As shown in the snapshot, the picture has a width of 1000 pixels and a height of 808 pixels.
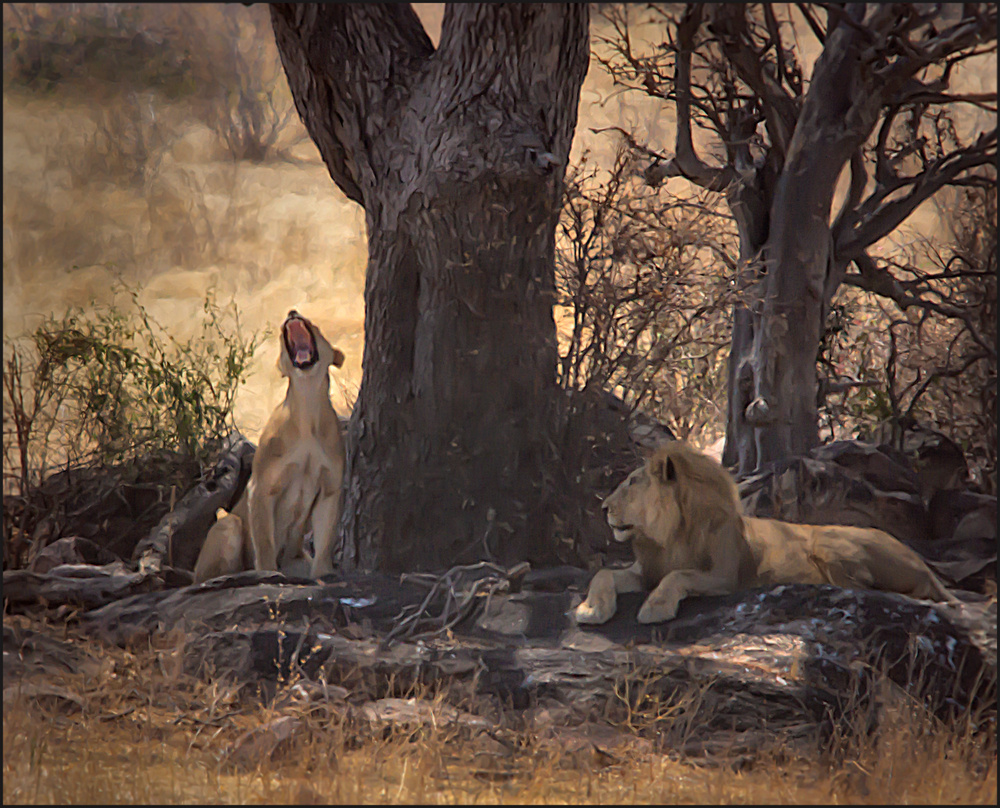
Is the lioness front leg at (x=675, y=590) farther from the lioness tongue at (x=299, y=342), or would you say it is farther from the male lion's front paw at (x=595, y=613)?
the lioness tongue at (x=299, y=342)

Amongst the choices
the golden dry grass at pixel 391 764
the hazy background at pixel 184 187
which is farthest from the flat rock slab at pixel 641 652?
the hazy background at pixel 184 187

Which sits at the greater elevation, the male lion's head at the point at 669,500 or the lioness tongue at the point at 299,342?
the lioness tongue at the point at 299,342

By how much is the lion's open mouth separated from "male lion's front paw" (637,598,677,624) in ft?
7.28

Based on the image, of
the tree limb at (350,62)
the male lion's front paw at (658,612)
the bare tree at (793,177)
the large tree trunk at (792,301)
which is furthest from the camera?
the large tree trunk at (792,301)

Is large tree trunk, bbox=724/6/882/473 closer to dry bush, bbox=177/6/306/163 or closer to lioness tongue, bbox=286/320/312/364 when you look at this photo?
lioness tongue, bbox=286/320/312/364

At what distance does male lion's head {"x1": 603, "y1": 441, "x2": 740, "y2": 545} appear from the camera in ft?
14.8

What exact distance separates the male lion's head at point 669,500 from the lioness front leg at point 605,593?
0.20 m

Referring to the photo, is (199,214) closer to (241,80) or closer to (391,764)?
(241,80)

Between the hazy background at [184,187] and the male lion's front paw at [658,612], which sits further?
the hazy background at [184,187]

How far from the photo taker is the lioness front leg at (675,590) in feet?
14.3

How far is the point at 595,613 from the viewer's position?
445 centimetres

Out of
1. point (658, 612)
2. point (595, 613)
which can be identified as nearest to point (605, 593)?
point (595, 613)

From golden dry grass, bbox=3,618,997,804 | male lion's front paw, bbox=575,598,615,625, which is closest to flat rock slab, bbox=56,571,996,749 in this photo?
male lion's front paw, bbox=575,598,615,625

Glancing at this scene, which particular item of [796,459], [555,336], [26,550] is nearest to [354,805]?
[555,336]
